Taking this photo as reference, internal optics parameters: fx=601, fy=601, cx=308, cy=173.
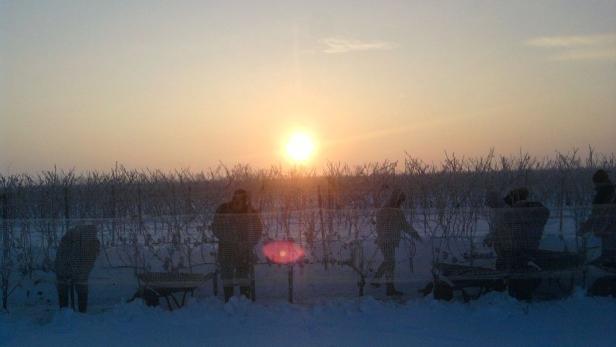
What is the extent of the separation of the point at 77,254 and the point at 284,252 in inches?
128

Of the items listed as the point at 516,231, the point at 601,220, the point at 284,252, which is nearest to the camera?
the point at 516,231

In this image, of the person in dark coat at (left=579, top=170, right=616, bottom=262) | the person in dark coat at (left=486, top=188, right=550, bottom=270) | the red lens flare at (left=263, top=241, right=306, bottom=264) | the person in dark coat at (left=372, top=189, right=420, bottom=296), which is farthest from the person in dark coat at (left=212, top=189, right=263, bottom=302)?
the person in dark coat at (left=579, top=170, right=616, bottom=262)

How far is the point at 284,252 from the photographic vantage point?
33.2 ft

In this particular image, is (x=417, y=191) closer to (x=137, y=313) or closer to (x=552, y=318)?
(x=552, y=318)

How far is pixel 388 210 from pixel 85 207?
11.3 metres

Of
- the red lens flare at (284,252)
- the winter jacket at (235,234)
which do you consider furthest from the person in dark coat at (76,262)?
the red lens flare at (284,252)

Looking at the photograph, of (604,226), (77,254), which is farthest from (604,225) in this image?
(77,254)

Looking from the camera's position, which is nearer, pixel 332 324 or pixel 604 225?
pixel 332 324

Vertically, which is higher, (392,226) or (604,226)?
(392,226)

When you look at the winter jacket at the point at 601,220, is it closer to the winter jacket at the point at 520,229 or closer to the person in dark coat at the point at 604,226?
the person in dark coat at the point at 604,226

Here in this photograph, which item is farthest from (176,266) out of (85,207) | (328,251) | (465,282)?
(85,207)

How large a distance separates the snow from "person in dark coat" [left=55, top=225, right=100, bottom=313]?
15.5 inches

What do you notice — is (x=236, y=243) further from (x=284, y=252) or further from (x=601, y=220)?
(x=601, y=220)

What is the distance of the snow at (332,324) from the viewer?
752 centimetres
